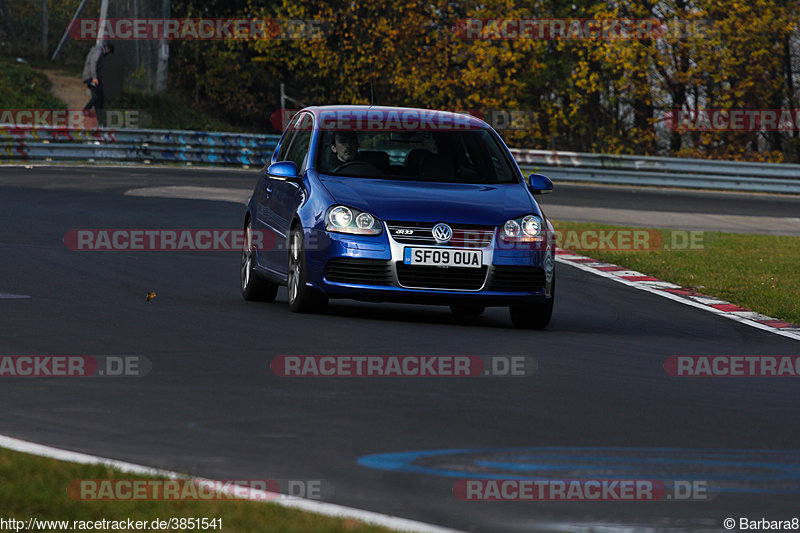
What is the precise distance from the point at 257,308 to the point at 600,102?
34.6 m

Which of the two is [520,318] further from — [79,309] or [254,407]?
[254,407]

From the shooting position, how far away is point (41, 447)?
19.4ft

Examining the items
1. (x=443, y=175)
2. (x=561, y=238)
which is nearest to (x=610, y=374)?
(x=443, y=175)

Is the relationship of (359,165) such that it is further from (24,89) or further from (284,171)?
(24,89)

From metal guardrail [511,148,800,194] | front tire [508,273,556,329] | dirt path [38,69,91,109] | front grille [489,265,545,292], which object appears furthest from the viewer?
dirt path [38,69,91,109]

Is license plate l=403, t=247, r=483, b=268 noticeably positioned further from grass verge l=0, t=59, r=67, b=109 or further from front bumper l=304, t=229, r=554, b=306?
grass verge l=0, t=59, r=67, b=109

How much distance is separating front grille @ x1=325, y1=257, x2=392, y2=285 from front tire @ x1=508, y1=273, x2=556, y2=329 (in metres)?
1.07

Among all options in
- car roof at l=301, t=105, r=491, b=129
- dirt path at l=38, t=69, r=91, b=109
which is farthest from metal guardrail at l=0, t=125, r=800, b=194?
car roof at l=301, t=105, r=491, b=129

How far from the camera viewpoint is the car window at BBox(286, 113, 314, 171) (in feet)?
39.1

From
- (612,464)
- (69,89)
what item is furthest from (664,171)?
(612,464)

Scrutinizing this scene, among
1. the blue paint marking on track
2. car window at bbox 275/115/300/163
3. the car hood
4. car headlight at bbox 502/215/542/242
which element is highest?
car window at bbox 275/115/300/163

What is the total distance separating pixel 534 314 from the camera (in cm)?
1110

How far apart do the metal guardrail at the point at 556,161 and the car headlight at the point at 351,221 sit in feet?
79.7

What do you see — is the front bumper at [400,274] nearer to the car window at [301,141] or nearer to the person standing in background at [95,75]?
the car window at [301,141]
